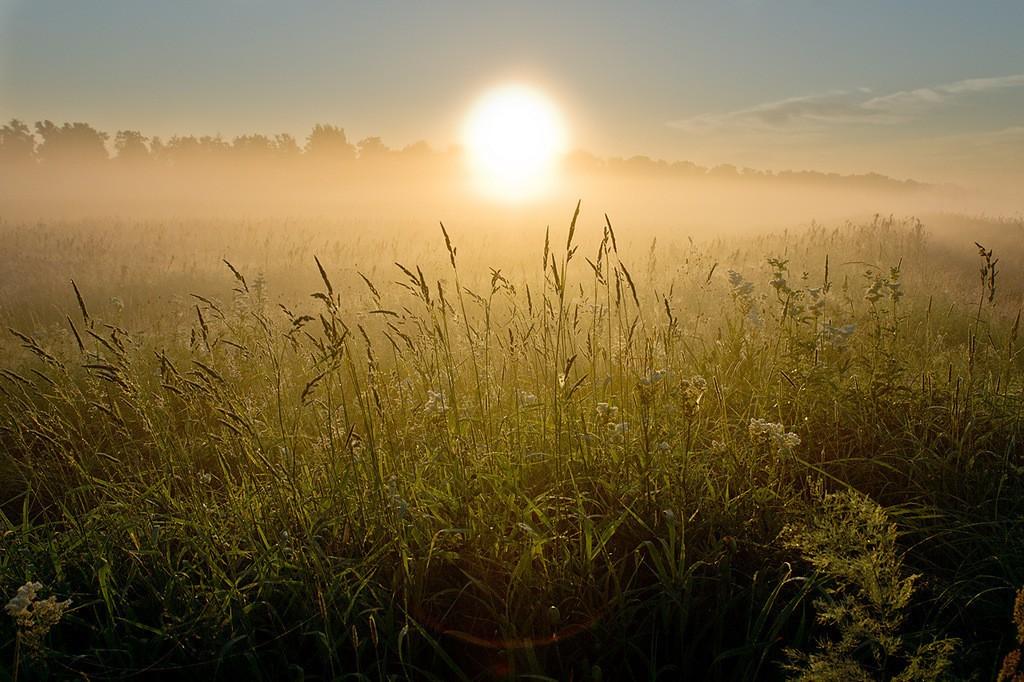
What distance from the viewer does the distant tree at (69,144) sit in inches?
2466

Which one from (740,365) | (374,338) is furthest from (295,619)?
(374,338)

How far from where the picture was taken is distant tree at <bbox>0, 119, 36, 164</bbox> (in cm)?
6022

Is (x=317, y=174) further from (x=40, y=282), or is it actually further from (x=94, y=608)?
(x=94, y=608)

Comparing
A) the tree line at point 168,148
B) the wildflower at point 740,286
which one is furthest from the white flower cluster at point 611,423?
the tree line at point 168,148

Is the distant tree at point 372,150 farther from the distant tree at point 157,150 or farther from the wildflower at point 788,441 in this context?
the wildflower at point 788,441

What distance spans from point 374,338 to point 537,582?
15.5 feet

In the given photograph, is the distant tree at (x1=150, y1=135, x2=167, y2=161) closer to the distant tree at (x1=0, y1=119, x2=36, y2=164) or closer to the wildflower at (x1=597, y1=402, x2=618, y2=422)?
the distant tree at (x1=0, y1=119, x2=36, y2=164)

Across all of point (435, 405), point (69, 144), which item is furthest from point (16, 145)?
point (435, 405)

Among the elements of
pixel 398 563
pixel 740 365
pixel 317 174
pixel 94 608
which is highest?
pixel 317 174

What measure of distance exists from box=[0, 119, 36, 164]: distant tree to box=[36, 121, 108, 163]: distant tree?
0.86 meters

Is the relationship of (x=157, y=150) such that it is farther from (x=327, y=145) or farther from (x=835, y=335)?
(x=835, y=335)

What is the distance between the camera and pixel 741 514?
2.45 m

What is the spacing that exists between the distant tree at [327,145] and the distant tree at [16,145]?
2894cm

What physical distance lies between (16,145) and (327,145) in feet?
104
